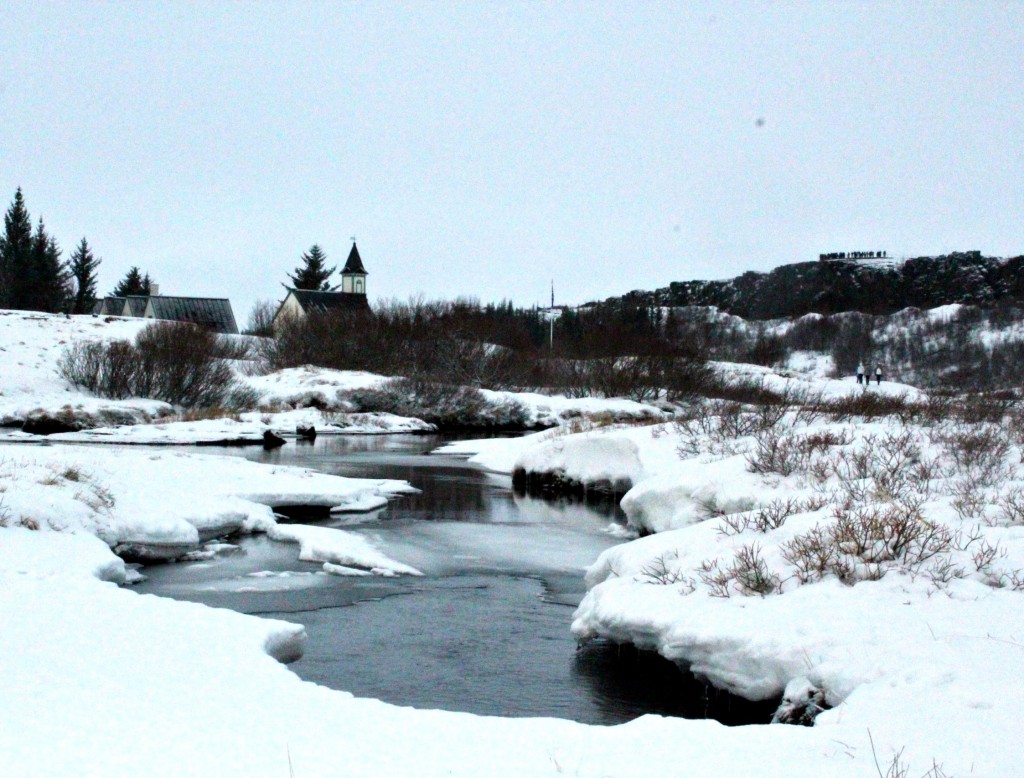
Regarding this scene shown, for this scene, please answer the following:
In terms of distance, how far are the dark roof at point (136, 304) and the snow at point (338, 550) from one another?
7837cm

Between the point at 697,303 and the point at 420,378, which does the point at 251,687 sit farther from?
the point at 697,303

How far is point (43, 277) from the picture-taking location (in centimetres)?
6744

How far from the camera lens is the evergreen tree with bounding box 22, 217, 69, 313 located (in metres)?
67.0


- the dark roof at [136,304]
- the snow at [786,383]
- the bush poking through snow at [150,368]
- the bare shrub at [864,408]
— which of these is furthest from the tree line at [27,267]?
the bare shrub at [864,408]

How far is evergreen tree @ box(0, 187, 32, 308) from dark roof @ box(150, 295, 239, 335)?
13.9 meters

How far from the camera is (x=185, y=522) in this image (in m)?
13.6

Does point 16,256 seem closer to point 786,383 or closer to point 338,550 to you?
point 786,383

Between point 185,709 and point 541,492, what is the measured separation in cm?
1656

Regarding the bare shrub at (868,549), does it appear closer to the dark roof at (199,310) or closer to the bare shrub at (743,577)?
the bare shrub at (743,577)

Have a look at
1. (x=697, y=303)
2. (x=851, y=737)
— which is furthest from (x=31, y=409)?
(x=697, y=303)

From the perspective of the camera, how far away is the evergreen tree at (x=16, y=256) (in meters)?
66.9

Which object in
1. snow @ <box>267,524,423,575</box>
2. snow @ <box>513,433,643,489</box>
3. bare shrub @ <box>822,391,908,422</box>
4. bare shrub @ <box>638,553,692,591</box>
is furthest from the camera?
snow @ <box>513,433,643,489</box>

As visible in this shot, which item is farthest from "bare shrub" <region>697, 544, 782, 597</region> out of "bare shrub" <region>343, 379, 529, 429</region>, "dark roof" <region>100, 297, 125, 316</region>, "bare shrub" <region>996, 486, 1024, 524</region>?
"dark roof" <region>100, 297, 125, 316</region>

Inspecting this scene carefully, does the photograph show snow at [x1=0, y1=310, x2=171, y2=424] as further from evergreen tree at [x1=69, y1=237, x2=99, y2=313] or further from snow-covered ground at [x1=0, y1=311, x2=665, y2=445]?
evergreen tree at [x1=69, y1=237, x2=99, y2=313]
